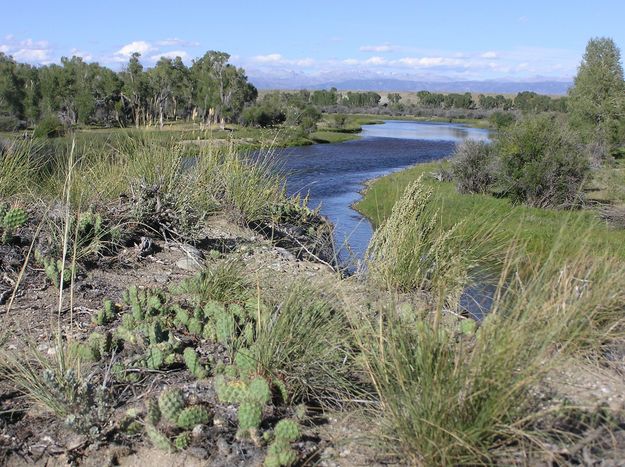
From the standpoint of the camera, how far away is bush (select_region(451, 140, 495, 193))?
81.0 ft

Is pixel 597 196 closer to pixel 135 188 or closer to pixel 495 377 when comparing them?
pixel 135 188

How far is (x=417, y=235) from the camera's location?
6.19 metres

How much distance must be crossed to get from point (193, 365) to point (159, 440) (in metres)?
0.85

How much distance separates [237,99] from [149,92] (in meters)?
10.7

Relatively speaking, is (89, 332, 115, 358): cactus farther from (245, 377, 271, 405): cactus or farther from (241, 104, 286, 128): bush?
(241, 104, 286, 128): bush

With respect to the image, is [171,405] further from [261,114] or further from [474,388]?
[261,114]

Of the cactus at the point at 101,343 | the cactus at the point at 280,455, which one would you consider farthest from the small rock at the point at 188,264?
the cactus at the point at 280,455

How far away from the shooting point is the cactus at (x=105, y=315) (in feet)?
16.0

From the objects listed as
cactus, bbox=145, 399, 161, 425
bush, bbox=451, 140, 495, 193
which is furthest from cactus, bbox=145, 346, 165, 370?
bush, bbox=451, 140, 495, 193

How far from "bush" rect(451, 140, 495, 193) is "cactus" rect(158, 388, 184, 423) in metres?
22.1

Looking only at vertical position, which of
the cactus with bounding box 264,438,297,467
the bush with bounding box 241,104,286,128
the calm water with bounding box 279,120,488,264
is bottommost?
the calm water with bounding box 279,120,488,264

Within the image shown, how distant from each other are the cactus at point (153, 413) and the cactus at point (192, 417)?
0.11m

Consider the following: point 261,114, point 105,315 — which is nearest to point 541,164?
point 105,315

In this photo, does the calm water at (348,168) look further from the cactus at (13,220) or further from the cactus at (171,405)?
the cactus at (13,220)
